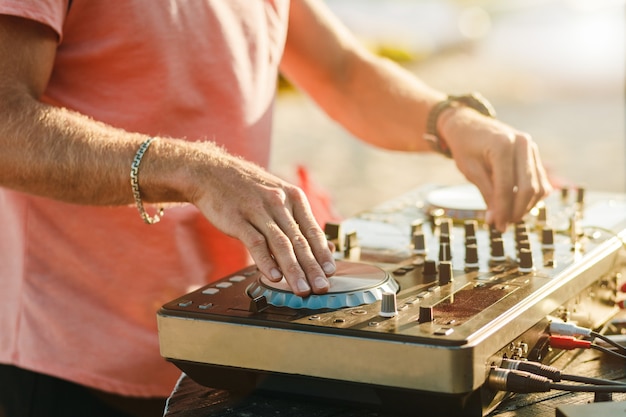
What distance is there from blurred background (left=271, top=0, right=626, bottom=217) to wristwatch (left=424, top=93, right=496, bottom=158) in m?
4.80

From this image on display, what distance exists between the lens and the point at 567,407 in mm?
1046

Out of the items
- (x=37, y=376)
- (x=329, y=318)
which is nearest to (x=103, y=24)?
(x=37, y=376)

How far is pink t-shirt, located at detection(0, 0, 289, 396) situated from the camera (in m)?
1.72

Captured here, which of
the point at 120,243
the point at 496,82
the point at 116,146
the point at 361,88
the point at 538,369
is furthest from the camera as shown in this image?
the point at 496,82

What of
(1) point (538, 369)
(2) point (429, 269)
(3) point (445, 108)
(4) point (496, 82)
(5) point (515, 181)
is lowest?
(1) point (538, 369)

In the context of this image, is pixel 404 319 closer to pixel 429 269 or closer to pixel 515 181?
pixel 429 269

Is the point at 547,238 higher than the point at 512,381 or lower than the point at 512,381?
higher

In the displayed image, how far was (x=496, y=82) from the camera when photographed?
11531mm

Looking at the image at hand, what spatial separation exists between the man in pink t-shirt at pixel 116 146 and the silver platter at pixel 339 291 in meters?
0.27

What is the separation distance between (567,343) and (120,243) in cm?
90

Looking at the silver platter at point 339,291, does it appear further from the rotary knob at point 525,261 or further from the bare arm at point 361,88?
the bare arm at point 361,88

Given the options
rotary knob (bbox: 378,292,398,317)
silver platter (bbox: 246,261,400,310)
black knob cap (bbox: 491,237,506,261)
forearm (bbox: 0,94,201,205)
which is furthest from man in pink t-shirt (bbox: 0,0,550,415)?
rotary knob (bbox: 378,292,398,317)

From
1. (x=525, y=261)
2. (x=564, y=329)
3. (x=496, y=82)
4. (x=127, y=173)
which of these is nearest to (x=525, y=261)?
(x=525, y=261)

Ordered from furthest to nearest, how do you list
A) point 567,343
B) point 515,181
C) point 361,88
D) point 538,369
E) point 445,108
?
point 361,88
point 445,108
point 515,181
point 567,343
point 538,369
